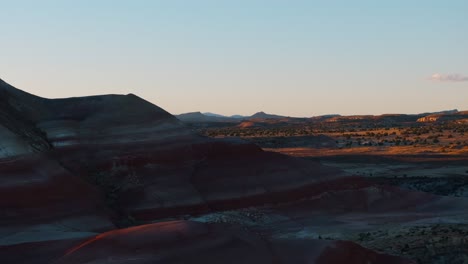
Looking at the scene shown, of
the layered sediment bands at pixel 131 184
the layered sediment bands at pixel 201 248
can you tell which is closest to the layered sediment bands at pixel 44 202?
Result: the layered sediment bands at pixel 131 184

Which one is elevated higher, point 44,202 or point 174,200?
→ point 44,202

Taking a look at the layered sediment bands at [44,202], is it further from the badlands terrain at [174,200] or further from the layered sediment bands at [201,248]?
the layered sediment bands at [201,248]

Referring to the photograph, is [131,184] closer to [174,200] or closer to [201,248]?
[174,200]

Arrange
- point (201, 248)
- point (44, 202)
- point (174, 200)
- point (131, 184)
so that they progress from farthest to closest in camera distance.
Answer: point (131, 184)
point (174, 200)
point (44, 202)
point (201, 248)

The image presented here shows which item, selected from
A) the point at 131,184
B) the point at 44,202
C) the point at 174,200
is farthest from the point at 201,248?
the point at 131,184

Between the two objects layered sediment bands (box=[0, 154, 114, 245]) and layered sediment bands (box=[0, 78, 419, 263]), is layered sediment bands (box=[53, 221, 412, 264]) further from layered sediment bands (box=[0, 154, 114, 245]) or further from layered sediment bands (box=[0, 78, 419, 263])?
layered sediment bands (box=[0, 154, 114, 245])

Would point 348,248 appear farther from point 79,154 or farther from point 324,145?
point 324,145
